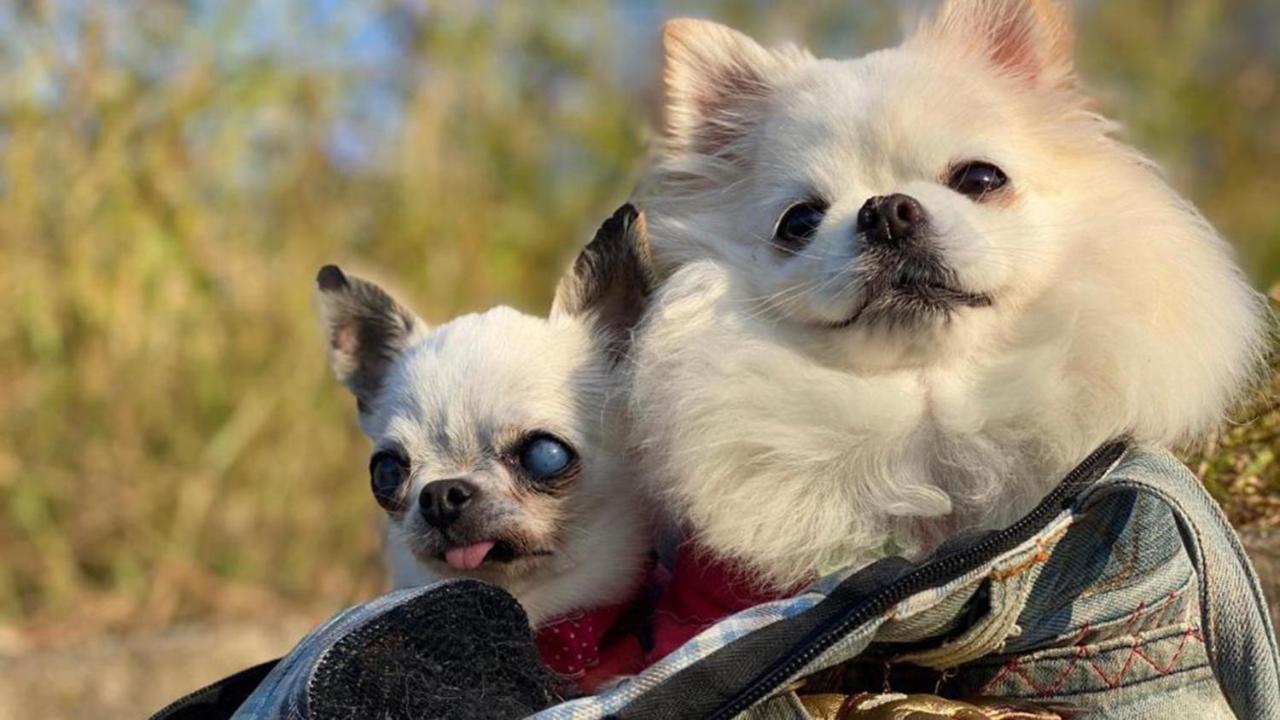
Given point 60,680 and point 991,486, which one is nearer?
point 991,486

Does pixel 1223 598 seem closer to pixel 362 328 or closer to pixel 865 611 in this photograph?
pixel 865 611

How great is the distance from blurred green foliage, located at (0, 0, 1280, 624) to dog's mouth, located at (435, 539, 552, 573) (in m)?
2.63

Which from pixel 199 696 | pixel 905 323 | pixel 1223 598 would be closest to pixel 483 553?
pixel 199 696

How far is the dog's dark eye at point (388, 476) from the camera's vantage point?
208cm

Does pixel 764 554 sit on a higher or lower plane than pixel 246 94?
lower

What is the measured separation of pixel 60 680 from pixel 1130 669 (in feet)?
11.6

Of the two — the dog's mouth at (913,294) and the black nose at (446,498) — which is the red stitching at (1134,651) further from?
the black nose at (446,498)

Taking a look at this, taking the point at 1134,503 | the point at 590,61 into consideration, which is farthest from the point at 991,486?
the point at 590,61

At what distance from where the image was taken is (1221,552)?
5.39 ft

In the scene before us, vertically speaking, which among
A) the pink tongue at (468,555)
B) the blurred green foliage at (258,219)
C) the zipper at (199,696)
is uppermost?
the blurred green foliage at (258,219)

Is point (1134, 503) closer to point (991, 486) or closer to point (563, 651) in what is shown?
point (991, 486)

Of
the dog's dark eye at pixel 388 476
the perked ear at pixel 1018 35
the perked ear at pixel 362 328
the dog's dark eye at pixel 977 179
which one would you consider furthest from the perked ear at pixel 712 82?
the dog's dark eye at pixel 388 476

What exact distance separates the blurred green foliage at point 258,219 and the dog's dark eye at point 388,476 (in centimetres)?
253

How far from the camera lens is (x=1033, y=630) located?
1687 millimetres
